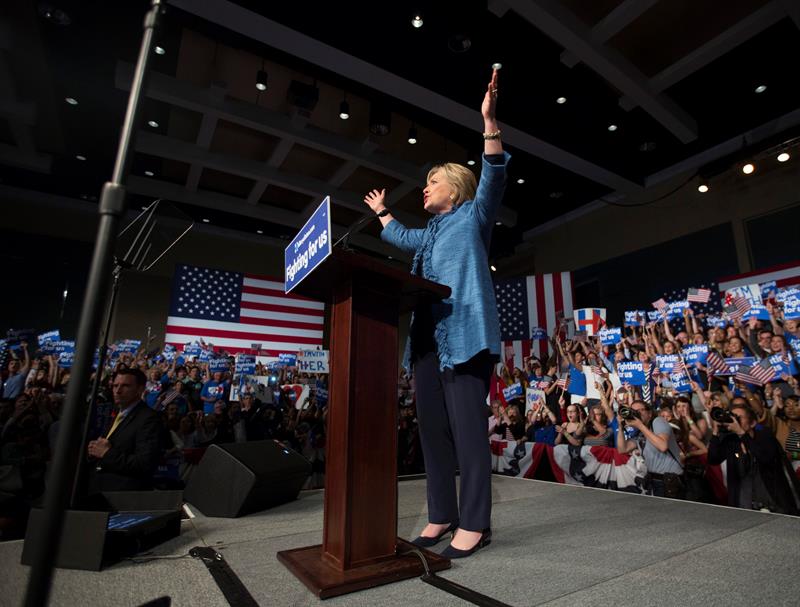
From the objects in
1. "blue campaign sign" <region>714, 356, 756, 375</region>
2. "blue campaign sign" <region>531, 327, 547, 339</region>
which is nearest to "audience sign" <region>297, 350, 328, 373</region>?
"blue campaign sign" <region>531, 327, 547, 339</region>

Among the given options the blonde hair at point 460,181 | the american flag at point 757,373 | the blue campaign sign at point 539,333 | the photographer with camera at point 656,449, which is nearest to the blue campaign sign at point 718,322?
the american flag at point 757,373

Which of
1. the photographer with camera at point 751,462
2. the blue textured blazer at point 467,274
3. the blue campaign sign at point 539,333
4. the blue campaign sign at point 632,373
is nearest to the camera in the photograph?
the blue textured blazer at point 467,274

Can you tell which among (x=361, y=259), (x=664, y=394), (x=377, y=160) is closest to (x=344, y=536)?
(x=361, y=259)

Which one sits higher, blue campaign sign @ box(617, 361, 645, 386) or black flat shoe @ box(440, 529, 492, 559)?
blue campaign sign @ box(617, 361, 645, 386)

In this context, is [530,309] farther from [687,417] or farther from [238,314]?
[238,314]

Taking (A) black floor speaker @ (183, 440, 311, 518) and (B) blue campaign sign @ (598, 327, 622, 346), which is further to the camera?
(B) blue campaign sign @ (598, 327, 622, 346)

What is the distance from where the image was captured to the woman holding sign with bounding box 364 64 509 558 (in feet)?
4.49

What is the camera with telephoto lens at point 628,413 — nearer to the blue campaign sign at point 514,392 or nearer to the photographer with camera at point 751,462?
the photographer with camera at point 751,462

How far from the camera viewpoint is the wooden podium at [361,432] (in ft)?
3.77

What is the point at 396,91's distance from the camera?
457cm

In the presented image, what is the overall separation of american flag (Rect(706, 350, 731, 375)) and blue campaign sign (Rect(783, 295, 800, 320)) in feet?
2.01

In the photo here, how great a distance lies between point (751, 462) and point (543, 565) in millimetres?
2874

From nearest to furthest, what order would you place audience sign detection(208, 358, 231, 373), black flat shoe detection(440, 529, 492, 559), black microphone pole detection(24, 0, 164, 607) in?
black microphone pole detection(24, 0, 164, 607) → black flat shoe detection(440, 529, 492, 559) → audience sign detection(208, 358, 231, 373)

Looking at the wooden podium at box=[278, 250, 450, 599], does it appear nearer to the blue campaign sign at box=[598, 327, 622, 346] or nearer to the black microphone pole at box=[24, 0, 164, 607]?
the black microphone pole at box=[24, 0, 164, 607]
